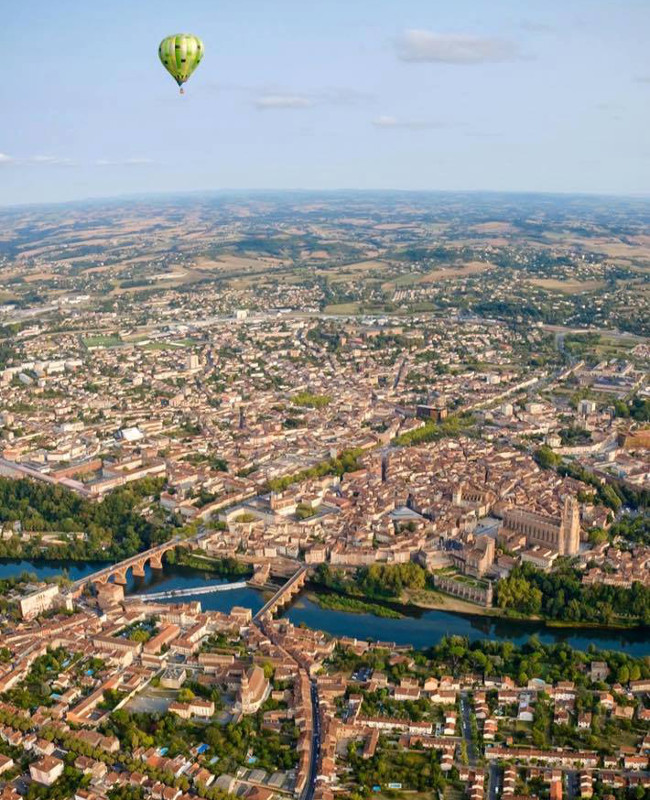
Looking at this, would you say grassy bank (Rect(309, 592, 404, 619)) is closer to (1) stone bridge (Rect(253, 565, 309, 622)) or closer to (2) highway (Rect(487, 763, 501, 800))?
(1) stone bridge (Rect(253, 565, 309, 622))

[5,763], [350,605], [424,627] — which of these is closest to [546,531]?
[424,627]

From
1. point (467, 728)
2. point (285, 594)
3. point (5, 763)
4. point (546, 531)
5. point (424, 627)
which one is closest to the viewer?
point (5, 763)

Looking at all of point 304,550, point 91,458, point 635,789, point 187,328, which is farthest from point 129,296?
point 635,789

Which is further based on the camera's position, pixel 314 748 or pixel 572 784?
pixel 314 748

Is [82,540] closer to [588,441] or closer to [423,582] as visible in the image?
[423,582]

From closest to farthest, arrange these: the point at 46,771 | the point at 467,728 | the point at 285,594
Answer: the point at 46,771 < the point at 467,728 < the point at 285,594

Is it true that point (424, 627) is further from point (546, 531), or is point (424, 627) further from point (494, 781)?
point (494, 781)

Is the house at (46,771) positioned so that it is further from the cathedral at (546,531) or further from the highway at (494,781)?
the cathedral at (546,531)
